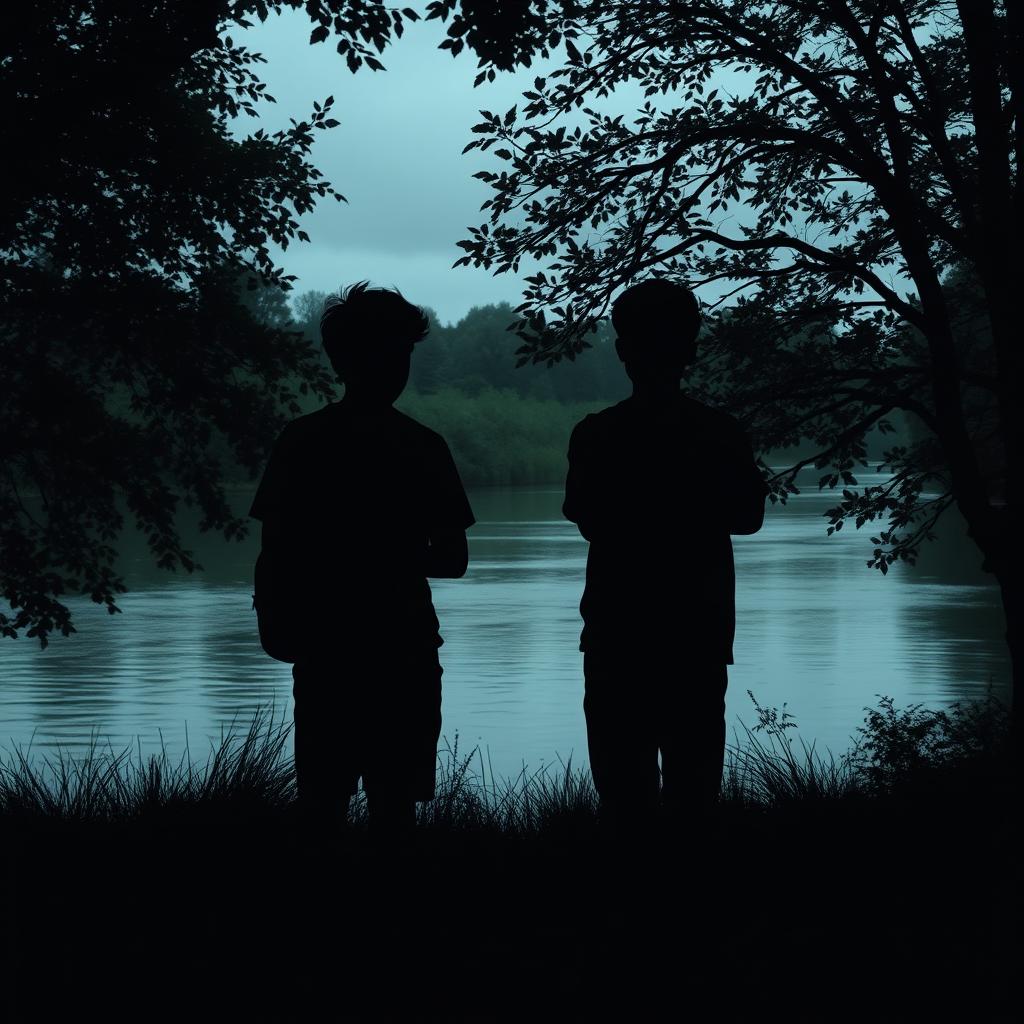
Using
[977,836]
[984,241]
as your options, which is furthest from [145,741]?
[977,836]

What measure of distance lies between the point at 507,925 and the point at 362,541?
54.2 inches

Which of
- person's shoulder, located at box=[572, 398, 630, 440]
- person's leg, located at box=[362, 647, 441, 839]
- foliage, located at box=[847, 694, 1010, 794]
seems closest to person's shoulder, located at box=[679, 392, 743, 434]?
person's shoulder, located at box=[572, 398, 630, 440]

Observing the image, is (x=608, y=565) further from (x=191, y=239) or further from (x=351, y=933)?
(x=191, y=239)

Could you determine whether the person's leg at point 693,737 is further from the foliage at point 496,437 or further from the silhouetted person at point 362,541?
the foliage at point 496,437

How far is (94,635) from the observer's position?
25062 mm

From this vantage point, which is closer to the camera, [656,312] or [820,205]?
[656,312]

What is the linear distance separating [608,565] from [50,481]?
8.52m

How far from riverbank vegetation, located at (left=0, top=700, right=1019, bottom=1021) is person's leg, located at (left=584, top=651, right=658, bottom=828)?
10 cm

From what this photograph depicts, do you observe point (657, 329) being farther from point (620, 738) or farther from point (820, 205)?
point (820, 205)

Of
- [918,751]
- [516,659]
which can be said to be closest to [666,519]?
[918,751]

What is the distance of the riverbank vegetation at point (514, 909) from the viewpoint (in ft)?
11.9

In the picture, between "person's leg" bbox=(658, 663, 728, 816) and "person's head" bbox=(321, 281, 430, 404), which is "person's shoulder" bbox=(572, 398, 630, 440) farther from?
"person's leg" bbox=(658, 663, 728, 816)

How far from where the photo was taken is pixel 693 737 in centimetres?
383

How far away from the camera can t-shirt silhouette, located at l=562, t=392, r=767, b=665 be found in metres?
3.70
